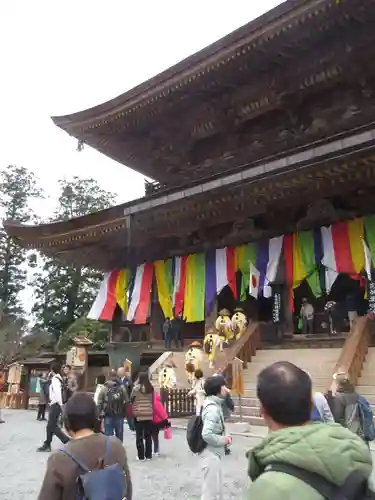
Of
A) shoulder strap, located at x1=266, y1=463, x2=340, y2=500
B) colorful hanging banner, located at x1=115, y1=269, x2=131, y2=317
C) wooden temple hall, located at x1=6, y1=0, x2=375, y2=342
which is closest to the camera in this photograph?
shoulder strap, located at x1=266, y1=463, x2=340, y2=500

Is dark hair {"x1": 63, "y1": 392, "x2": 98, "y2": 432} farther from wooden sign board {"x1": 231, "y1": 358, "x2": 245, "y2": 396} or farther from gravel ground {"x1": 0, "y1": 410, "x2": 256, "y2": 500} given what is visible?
wooden sign board {"x1": 231, "y1": 358, "x2": 245, "y2": 396}

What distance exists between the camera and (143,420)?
7898 mm

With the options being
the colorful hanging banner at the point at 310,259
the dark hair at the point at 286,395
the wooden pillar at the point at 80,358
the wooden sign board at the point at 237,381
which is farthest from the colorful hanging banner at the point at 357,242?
the dark hair at the point at 286,395

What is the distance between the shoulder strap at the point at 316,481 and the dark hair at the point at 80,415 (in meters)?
1.40

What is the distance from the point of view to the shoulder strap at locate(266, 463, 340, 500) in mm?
1504

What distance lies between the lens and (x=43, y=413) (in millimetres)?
14469

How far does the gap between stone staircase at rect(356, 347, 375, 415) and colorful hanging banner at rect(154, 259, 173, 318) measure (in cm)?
763

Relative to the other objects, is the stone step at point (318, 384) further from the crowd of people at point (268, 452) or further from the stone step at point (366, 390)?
the crowd of people at point (268, 452)

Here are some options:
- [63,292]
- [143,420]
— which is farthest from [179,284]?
[63,292]

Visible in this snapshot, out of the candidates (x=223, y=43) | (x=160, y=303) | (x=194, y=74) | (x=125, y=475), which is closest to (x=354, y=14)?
(x=223, y=43)

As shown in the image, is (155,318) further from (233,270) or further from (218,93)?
(218,93)

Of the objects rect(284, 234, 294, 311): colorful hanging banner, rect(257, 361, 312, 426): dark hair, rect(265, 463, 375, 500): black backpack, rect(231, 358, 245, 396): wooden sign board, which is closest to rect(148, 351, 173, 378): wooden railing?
rect(231, 358, 245, 396): wooden sign board

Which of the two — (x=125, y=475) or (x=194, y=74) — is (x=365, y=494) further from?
(x=194, y=74)

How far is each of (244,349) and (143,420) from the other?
6.27 m
